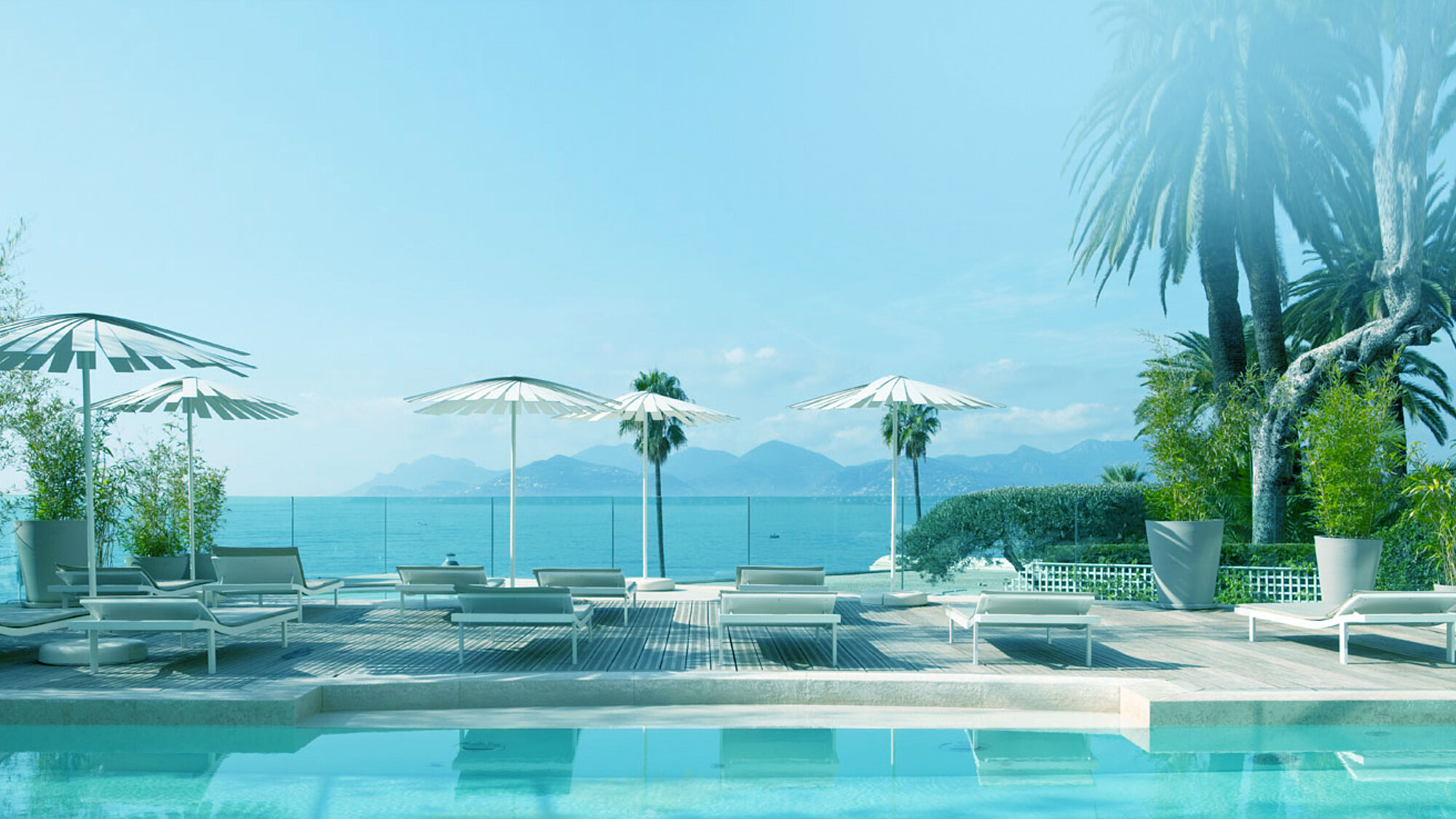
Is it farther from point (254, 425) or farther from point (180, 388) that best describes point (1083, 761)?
point (254, 425)

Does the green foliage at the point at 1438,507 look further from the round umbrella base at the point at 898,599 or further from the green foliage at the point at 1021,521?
the green foliage at the point at 1021,521

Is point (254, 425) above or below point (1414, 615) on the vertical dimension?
above

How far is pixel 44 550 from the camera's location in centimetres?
1091

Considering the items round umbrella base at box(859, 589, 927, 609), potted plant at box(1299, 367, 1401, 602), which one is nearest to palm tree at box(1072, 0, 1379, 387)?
potted plant at box(1299, 367, 1401, 602)

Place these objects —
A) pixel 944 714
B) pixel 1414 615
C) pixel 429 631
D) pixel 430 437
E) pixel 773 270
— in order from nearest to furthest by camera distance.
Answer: pixel 944 714, pixel 1414 615, pixel 429 631, pixel 430 437, pixel 773 270

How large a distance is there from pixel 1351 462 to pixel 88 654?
12.6 m

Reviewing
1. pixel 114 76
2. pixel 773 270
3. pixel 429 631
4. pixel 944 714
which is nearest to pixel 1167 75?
pixel 944 714

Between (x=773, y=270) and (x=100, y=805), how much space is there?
42.8 metres

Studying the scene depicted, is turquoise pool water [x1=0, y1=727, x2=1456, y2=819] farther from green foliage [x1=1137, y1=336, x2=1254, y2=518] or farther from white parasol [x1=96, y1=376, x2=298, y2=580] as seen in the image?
white parasol [x1=96, y1=376, x2=298, y2=580]

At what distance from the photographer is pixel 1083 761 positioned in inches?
→ 224

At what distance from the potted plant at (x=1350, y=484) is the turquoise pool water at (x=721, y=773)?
12.7ft

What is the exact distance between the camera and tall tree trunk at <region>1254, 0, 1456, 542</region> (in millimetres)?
12938

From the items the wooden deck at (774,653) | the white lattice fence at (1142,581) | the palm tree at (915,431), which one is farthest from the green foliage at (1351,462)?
the palm tree at (915,431)

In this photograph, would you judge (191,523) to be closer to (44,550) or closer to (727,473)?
(44,550)
